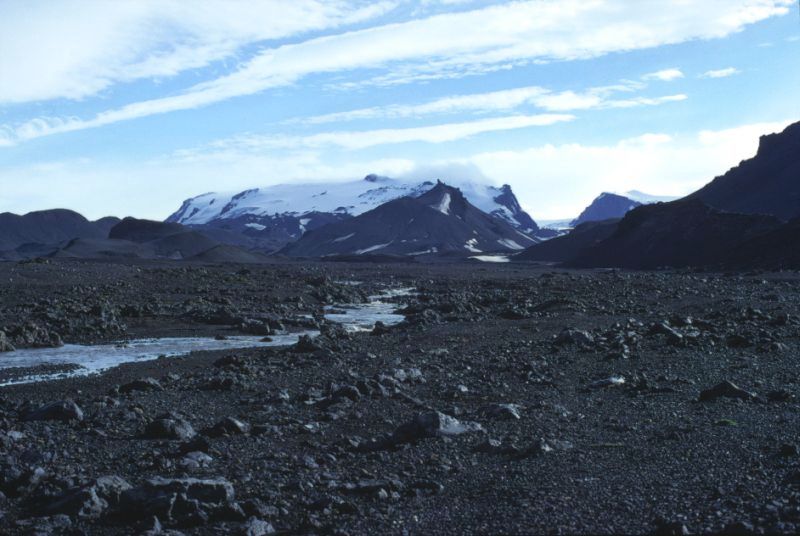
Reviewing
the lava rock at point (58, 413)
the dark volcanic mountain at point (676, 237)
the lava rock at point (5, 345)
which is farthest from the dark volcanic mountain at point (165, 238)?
the lava rock at point (58, 413)

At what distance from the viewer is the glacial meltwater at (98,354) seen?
19.0 metres

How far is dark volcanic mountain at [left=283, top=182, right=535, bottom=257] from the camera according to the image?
161625 mm

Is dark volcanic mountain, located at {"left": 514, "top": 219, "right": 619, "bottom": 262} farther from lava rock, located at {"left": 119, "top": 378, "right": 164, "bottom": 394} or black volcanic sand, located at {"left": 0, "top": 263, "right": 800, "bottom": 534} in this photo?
lava rock, located at {"left": 119, "top": 378, "right": 164, "bottom": 394}

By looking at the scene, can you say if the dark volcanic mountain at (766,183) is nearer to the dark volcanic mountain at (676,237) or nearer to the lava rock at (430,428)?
the dark volcanic mountain at (676,237)

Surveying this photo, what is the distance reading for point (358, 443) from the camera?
35.3ft

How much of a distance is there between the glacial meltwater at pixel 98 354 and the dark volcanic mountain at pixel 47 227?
145m

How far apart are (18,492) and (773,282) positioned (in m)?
45.5

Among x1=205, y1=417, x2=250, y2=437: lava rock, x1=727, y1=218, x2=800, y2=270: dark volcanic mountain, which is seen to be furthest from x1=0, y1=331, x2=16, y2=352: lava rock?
x1=727, y1=218, x2=800, y2=270: dark volcanic mountain

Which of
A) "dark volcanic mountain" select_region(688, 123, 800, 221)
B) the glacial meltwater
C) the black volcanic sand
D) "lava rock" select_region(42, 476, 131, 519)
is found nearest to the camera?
the black volcanic sand

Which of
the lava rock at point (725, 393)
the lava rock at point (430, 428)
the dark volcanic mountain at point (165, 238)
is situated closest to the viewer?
the lava rock at point (430, 428)

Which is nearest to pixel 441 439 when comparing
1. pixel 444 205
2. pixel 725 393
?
pixel 725 393

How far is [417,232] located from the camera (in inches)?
6683

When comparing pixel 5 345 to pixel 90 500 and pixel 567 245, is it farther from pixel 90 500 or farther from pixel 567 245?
pixel 567 245

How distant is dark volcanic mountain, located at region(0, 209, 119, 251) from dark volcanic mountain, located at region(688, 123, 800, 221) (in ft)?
384
